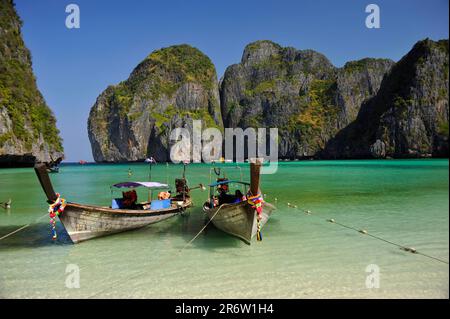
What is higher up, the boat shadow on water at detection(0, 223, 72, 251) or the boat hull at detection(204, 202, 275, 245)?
the boat hull at detection(204, 202, 275, 245)

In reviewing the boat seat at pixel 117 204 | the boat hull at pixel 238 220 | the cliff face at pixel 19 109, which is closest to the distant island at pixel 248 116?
the cliff face at pixel 19 109

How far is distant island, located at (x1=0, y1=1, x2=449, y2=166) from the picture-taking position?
7962 cm

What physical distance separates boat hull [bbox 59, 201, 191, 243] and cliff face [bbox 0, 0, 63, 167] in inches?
2461

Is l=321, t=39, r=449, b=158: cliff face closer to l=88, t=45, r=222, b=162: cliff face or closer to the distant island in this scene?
the distant island

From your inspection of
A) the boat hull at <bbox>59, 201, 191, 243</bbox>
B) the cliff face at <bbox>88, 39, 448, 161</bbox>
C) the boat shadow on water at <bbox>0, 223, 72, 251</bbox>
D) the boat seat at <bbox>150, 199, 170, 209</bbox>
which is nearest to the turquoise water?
the boat shadow on water at <bbox>0, 223, 72, 251</bbox>

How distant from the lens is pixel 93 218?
12.2 meters

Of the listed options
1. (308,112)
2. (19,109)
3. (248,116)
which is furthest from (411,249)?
(308,112)

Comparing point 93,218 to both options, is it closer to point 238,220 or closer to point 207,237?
point 207,237

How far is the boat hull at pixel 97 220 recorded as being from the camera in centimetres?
1168

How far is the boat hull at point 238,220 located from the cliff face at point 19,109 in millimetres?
65939

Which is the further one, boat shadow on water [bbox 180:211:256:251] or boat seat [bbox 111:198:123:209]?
boat seat [bbox 111:198:123:209]

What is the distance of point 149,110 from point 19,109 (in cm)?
10333

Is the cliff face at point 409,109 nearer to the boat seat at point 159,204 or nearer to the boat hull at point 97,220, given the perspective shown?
the boat seat at point 159,204
